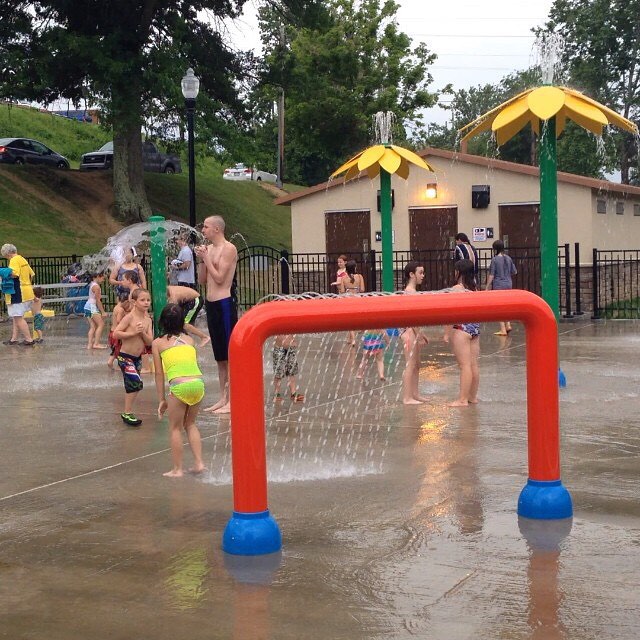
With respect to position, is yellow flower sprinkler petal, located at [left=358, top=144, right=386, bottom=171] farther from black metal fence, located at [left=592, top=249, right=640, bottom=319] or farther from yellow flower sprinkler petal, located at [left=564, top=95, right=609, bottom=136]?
yellow flower sprinkler petal, located at [left=564, top=95, right=609, bottom=136]

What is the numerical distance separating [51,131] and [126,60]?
25.3 metres

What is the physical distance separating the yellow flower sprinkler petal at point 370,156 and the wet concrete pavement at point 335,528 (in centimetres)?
668

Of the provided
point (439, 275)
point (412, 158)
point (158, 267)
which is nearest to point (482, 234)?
point (439, 275)

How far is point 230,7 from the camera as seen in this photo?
38.3 meters

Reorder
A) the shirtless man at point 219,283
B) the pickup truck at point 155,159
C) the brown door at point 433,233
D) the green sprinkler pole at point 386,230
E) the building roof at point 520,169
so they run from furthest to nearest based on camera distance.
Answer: the pickup truck at point 155,159
the brown door at point 433,233
the building roof at point 520,169
the green sprinkler pole at point 386,230
the shirtless man at point 219,283

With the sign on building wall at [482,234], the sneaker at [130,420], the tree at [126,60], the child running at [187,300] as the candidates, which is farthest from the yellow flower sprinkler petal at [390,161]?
the tree at [126,60]

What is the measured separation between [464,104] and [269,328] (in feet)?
305

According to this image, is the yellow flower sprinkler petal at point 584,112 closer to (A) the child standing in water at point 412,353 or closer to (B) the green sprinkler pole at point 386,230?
(A) the child standing in water at point 412,353

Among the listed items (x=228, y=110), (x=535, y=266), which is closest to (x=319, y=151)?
(x=228, y=110)

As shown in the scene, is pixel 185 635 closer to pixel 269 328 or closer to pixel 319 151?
pixel 269 328

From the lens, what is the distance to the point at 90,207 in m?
39.5

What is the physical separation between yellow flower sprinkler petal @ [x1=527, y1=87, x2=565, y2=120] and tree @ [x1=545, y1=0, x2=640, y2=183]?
47926 mm

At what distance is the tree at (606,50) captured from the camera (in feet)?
186

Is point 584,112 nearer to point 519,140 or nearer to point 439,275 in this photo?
point 439,275
